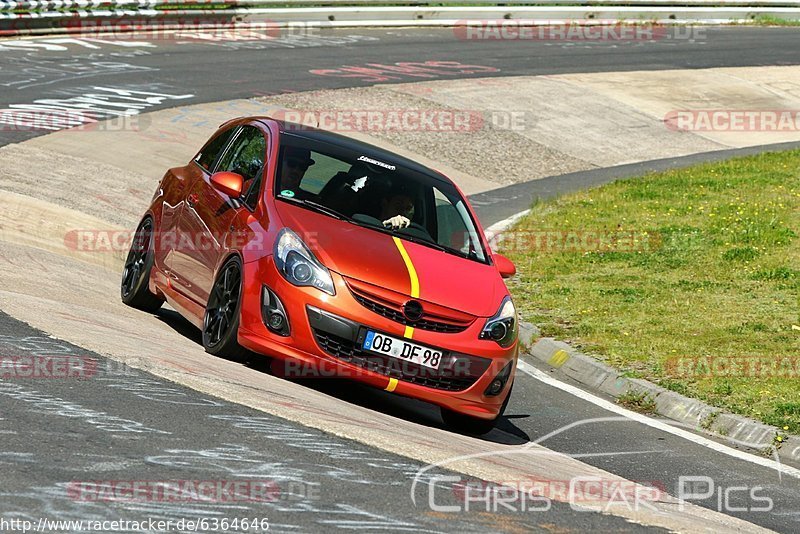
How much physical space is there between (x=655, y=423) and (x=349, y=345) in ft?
9.02

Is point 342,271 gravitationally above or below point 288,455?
above

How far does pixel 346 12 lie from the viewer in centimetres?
3444

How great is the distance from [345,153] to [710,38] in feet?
95.3

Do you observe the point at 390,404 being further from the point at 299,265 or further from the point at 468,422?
the point at 299,265

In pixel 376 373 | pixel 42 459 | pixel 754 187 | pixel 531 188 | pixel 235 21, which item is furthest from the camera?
pixel 235 21

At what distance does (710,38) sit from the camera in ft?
121

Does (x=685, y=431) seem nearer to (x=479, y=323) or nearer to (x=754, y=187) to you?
(x=479, y=323)

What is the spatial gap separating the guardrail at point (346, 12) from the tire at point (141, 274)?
60.0 ft

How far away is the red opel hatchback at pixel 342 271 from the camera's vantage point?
8.38m

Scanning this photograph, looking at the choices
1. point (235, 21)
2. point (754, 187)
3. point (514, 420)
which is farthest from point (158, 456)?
point (235, 21)


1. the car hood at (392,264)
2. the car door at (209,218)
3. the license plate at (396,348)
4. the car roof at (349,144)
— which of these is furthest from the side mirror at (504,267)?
the car door at (209,218)

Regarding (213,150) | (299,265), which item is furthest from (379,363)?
(213,150)

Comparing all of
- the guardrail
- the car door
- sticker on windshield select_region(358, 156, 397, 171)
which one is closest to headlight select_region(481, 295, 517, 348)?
sticker on windshield select_region(358, 156, 397, 171)

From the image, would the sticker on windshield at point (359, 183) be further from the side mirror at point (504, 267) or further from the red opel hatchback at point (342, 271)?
the side mirror at point (504, 267)
